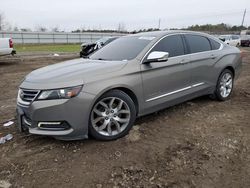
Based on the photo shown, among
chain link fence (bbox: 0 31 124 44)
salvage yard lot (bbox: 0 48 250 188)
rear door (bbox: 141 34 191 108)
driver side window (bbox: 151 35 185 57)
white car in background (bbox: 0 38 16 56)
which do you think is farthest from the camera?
chain link fence (bbox: 0 31 124 44)

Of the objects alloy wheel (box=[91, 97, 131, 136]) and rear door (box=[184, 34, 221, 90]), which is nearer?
alloy wheel (box=[91, 97, 131, 136])

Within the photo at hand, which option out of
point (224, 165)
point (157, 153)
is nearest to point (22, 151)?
point (157, 153)

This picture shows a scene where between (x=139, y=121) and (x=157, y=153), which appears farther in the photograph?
(x=139, y=121)

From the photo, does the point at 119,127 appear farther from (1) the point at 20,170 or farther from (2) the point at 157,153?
(1) the point at 20,170

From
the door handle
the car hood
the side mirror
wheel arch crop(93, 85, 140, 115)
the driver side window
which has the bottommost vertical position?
wheel arch crop(93, 85, 140, 115)

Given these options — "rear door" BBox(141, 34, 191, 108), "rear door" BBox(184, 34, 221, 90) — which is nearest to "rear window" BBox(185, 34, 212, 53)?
"rear door" BBox(184, 34, 221, 90)

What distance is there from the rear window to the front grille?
306 cm

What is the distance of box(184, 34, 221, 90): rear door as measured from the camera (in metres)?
5.13

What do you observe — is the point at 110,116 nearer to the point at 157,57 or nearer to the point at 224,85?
the point at 157,57

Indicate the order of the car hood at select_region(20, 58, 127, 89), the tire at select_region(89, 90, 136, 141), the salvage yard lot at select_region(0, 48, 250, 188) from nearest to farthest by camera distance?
the salvage yard lot at select_region(0, 48, 250, 188)
the car hood at select_region(20, 58, 127, 89)
the tire at select_region(89, 90, 136, 141)

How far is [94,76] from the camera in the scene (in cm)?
371

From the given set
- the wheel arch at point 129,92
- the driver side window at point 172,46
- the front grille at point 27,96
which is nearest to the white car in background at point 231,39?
the driver side window at point 172,46

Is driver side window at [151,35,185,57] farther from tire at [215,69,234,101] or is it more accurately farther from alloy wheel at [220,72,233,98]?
alloy wheel at [220,72,233,98]

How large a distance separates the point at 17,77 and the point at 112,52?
601 centimetres
